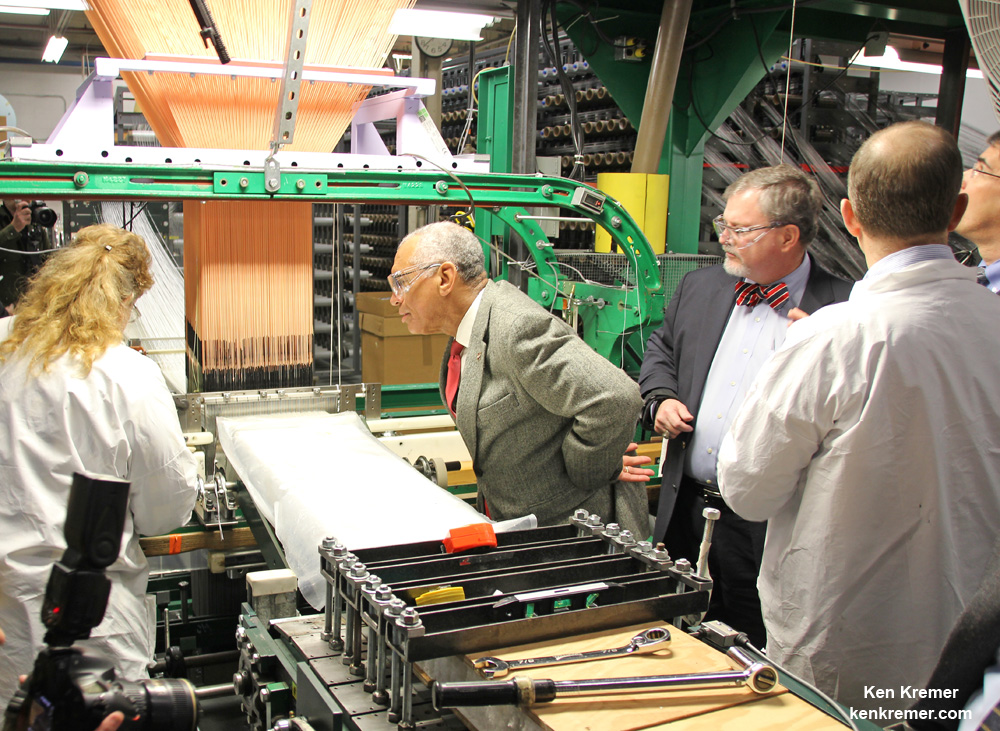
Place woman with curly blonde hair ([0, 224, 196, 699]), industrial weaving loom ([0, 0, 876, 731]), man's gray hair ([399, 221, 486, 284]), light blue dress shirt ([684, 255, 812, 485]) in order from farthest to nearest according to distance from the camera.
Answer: light blue dress shirt ([684, 255, 812, 485]) < man's gray hair ([399, 221, 486, 284]) < woman with curly blonde hair ([0, 224, 196, 699]) < industrial weaving loom ([0, 0, 876, 731])

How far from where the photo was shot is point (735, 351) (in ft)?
7.29

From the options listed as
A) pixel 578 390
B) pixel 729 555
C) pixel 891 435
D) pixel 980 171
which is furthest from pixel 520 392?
pixel 980 171

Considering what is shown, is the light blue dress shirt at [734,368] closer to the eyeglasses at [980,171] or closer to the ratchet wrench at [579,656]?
the eyeglasses at [980,171]

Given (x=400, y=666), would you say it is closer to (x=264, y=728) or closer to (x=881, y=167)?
(x=264, y=728)

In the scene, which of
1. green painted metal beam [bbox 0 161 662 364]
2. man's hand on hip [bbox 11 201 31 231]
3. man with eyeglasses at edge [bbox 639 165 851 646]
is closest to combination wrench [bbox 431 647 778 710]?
man with eyeglasses at edge [bbox 639 165 851 646]

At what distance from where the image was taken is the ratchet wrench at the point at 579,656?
99cm

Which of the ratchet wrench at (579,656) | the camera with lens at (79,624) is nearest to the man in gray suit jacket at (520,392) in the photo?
the ratchet wrench at (579,656)

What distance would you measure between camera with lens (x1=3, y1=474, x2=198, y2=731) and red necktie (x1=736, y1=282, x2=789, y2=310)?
1.81 m

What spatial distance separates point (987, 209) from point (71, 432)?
2.11 m

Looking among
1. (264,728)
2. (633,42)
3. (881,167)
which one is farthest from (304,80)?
(633,42)

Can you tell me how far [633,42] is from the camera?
4.53m

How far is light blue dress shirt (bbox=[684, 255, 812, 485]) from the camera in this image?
2.17m

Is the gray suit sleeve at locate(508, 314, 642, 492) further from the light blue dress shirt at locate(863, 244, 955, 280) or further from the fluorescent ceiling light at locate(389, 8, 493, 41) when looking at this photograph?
the fluorescent ceiling light at locate(389, 8, 493, 41)

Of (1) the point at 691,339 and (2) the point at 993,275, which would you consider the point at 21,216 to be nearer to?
(1) the point at 691,339
